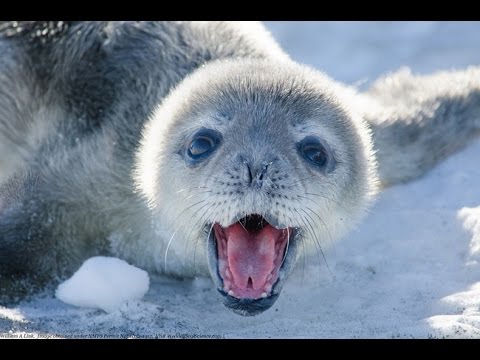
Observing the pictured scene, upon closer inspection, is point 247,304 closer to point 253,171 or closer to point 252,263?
point 252,263

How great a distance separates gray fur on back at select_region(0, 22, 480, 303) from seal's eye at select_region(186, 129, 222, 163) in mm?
239

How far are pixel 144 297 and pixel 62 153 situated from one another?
990 millimetres

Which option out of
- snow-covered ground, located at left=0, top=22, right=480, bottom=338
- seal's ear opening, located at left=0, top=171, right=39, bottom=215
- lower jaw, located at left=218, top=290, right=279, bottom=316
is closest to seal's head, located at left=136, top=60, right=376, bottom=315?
lower jaw, located at left=218, top=290, right=279, bottom=316

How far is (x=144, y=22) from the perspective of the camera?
5223 mm

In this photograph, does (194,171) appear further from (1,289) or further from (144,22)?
(144,22)

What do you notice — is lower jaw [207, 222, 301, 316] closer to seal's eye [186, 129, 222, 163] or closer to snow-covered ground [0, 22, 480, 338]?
snow-covered ground [0, 22, 480, 338]

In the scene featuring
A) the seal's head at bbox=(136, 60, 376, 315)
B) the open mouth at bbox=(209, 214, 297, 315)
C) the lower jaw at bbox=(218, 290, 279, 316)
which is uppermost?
the seal's head at bbox=(136, 60, 376, 315)

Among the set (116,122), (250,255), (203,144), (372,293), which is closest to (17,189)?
(116,122)

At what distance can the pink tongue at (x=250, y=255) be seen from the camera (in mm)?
3598

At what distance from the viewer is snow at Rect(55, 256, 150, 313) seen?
13.2 feet

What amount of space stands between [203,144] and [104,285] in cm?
80

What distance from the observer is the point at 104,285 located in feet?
13.4

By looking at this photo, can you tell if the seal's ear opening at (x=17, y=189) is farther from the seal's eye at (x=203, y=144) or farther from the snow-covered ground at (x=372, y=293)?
the seal's eye at (x=203, y=144)
